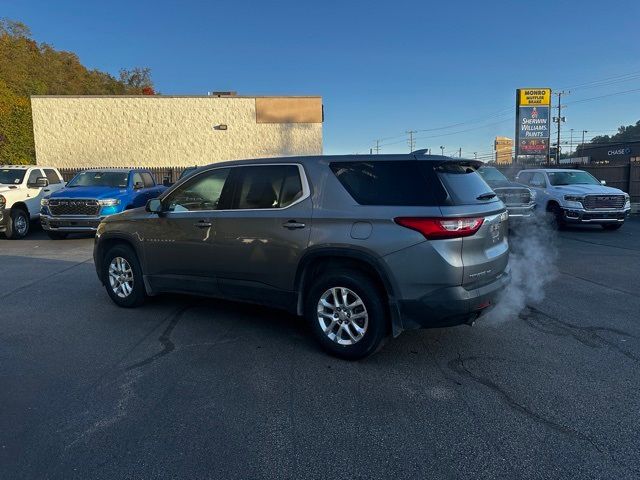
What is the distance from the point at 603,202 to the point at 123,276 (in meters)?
12.9

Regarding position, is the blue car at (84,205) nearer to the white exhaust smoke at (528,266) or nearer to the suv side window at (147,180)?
the suv side window at (147,180)

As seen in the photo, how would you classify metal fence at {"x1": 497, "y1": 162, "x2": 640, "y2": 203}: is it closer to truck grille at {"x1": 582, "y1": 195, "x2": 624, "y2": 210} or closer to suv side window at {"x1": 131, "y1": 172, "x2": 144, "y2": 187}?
truck grille at {"x1": 582, "y1": 195, "x2": 624, "y2": 210}

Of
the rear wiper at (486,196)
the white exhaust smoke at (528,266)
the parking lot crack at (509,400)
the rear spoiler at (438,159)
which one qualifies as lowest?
the parking lot crack at (509,400)

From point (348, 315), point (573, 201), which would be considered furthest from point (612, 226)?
point (348, 315)

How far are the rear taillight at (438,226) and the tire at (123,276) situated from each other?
361cm

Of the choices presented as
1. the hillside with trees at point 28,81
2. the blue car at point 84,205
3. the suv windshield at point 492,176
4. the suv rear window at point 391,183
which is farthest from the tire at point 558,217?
the hillside with trees at point 28,81

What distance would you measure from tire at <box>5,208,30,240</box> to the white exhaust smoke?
12.8m

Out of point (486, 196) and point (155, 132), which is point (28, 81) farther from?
point (486, 196)

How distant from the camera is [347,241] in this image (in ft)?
13.4

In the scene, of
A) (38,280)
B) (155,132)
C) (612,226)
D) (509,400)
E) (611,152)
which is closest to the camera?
(509,400)

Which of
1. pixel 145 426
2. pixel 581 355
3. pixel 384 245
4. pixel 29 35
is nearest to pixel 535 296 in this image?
pixel 581 355

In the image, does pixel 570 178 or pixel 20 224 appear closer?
pixel 20 224

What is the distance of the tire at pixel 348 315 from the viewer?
4.06m

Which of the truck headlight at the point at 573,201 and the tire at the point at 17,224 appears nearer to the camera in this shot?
the tire at the point at 17,224
